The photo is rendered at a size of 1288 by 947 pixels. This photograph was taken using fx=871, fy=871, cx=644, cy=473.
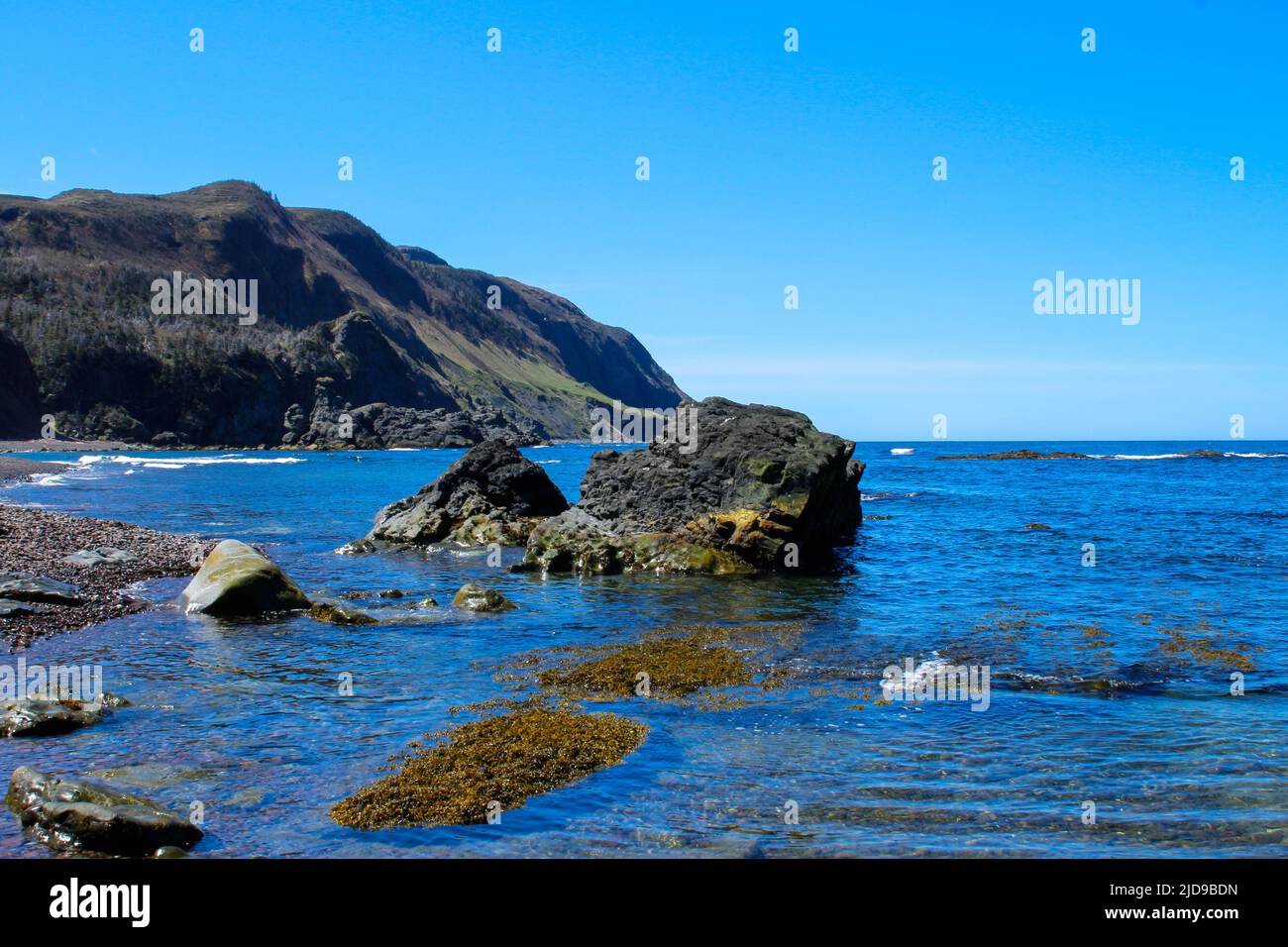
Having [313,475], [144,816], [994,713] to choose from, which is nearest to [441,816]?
[144,816]

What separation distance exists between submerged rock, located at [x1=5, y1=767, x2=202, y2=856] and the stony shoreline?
32.1 ft

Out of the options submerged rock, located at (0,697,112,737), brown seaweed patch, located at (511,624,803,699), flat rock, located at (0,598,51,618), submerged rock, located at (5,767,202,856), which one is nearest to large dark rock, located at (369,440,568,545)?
flat rock, located at (0,598,51,618)

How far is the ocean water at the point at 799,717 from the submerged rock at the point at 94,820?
229 mm

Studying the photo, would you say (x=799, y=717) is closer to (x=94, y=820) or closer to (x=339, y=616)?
(x=94, y=820)

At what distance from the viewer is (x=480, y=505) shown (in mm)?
40625

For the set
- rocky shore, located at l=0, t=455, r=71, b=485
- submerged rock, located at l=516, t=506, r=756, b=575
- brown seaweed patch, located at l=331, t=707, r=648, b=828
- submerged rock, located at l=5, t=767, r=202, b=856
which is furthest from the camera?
rocky shore, located at l=0, t=455, r=71, b=485

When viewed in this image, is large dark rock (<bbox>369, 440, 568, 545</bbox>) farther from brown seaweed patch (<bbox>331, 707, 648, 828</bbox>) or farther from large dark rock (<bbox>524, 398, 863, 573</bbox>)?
brown seaweed patch (<bbox>331, 707, 648, 828</bbox>)

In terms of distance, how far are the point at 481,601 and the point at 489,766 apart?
41.1 feet

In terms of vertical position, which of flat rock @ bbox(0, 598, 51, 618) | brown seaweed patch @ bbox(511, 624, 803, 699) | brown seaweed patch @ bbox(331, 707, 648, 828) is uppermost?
flat rock @ bbox(0, 598, 51, 618)

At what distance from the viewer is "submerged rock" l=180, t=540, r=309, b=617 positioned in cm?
2081

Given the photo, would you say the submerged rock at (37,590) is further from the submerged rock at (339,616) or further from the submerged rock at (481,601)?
the submerged rock at (481,601)
